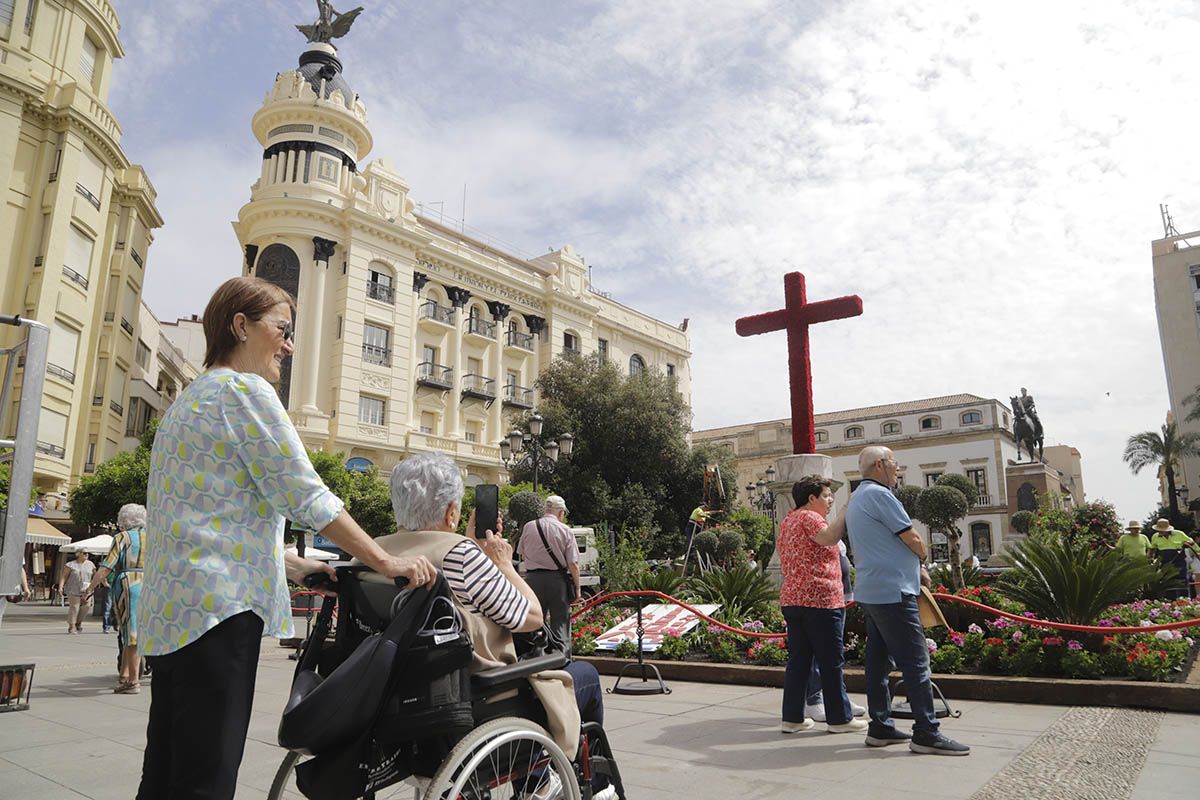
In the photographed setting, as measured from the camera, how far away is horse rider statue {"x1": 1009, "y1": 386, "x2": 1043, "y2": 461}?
6450 cm

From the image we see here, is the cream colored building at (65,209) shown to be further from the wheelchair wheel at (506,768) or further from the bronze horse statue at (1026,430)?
the bronze horse statue at (1026,430)

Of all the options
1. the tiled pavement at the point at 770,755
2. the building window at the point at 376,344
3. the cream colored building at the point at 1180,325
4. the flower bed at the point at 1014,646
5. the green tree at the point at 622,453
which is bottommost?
the tiled pavement at the point at 770,755

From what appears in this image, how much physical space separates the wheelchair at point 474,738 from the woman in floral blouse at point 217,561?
0.86 ft

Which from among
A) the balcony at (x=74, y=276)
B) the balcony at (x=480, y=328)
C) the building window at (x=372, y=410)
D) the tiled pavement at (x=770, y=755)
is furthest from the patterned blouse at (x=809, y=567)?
the balcony at (x=480, y=328)

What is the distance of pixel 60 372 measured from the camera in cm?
2556

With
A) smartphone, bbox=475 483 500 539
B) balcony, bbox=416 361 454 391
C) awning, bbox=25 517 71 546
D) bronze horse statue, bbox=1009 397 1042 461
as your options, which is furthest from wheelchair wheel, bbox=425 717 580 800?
bronze horse statue, bbox=1009 397 1042 461

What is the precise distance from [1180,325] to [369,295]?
57.8 m

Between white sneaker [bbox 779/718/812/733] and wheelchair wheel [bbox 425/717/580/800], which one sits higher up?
wheelchair wheel [bbox 425/717/580/800]

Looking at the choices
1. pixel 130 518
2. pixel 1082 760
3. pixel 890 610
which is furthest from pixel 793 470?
pixel 130 518

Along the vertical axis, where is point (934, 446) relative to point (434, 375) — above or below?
above

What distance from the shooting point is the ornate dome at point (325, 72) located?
33.9 m

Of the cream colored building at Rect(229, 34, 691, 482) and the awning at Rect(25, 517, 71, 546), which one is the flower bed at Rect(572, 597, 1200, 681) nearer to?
the awning at Rect(25, 517, 71, 546)

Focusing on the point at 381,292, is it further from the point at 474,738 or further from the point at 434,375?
the point at 474,738

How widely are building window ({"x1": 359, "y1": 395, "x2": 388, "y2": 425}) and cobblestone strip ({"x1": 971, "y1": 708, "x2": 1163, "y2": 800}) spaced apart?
97.1 feet
